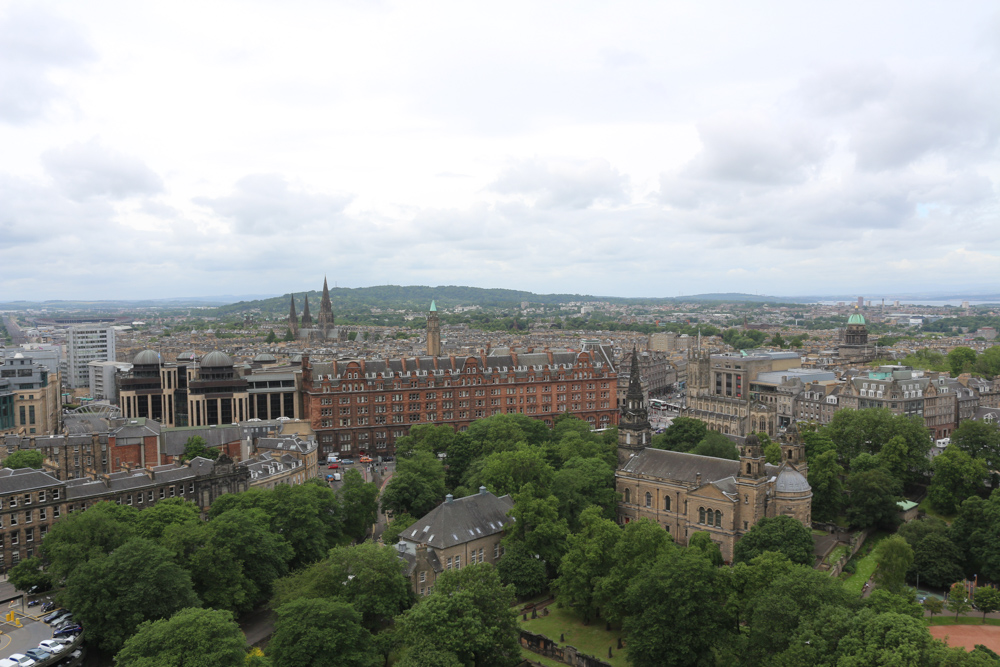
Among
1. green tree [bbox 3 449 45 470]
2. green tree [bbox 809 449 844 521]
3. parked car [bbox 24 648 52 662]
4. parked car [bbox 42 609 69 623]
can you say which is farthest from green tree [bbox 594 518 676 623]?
green tree [bbox 3 449 45 470]

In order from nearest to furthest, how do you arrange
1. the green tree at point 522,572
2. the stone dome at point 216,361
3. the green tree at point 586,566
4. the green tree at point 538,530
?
the green tree at point 586,566
the green tree at point 522,572
the green tree at point 538,530
the stone dome at point 216,361

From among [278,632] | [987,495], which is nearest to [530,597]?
[278,632]

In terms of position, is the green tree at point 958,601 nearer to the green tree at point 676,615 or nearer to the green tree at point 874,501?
the green tree at point 874,501

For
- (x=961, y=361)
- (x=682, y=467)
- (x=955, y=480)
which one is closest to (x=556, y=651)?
(x=682, y=467)

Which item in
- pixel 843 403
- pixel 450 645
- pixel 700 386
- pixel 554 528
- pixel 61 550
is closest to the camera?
pixel 450 645

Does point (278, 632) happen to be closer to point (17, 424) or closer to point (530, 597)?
point (530, 597)

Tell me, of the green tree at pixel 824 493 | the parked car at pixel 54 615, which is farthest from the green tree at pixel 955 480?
the parked car at pixel 54 615

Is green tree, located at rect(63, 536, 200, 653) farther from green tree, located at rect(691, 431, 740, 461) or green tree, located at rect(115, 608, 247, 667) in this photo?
green tree, located at rect(691, 431, 740, 461)
